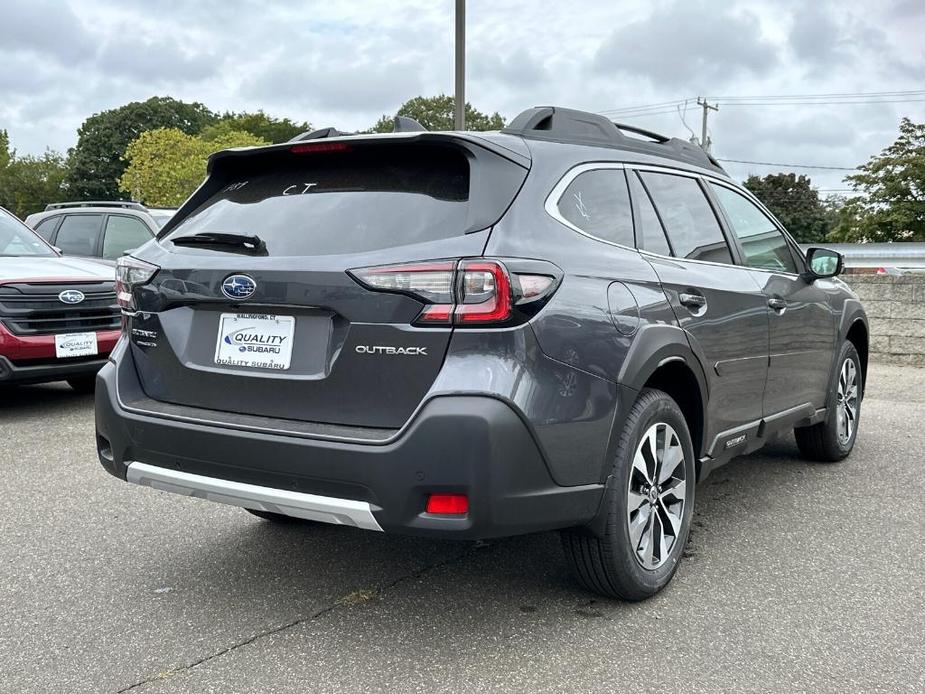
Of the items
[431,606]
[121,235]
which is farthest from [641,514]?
[121,235]

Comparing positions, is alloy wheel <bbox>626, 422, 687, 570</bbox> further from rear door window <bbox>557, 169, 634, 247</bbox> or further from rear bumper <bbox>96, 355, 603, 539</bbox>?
rear door window <bbox>557, 169, 634, 247</bbox>

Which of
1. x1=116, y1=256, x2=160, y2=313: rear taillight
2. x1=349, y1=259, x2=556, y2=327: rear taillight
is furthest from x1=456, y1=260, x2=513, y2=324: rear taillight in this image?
x1=116, y1=256, x2=160, y2=313: rear taillight

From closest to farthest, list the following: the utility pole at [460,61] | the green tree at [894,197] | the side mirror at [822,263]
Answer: the side mirror at [822,263]
the utility pole at [460,61]
the green tree at [894,197]

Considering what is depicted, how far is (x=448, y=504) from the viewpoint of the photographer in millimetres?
2740

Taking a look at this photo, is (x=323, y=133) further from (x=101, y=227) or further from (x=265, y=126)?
(x=265, y=126)

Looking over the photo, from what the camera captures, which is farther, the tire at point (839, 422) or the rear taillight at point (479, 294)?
the tire at point (839, 422)

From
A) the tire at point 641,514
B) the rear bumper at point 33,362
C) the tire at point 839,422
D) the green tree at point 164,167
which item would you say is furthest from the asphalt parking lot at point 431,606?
the green tree at point 164,167

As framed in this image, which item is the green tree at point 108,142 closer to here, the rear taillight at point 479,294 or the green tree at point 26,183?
the green tree at point 26,183

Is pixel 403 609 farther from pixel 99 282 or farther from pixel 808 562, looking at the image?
pixel 99 282

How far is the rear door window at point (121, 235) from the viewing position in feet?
33.1

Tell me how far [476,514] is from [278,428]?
0.70 m

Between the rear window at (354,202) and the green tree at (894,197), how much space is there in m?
44.5

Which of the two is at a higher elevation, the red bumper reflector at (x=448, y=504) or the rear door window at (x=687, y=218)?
the rear door window at (x=687, y=218)

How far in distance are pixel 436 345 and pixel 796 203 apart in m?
79.4
